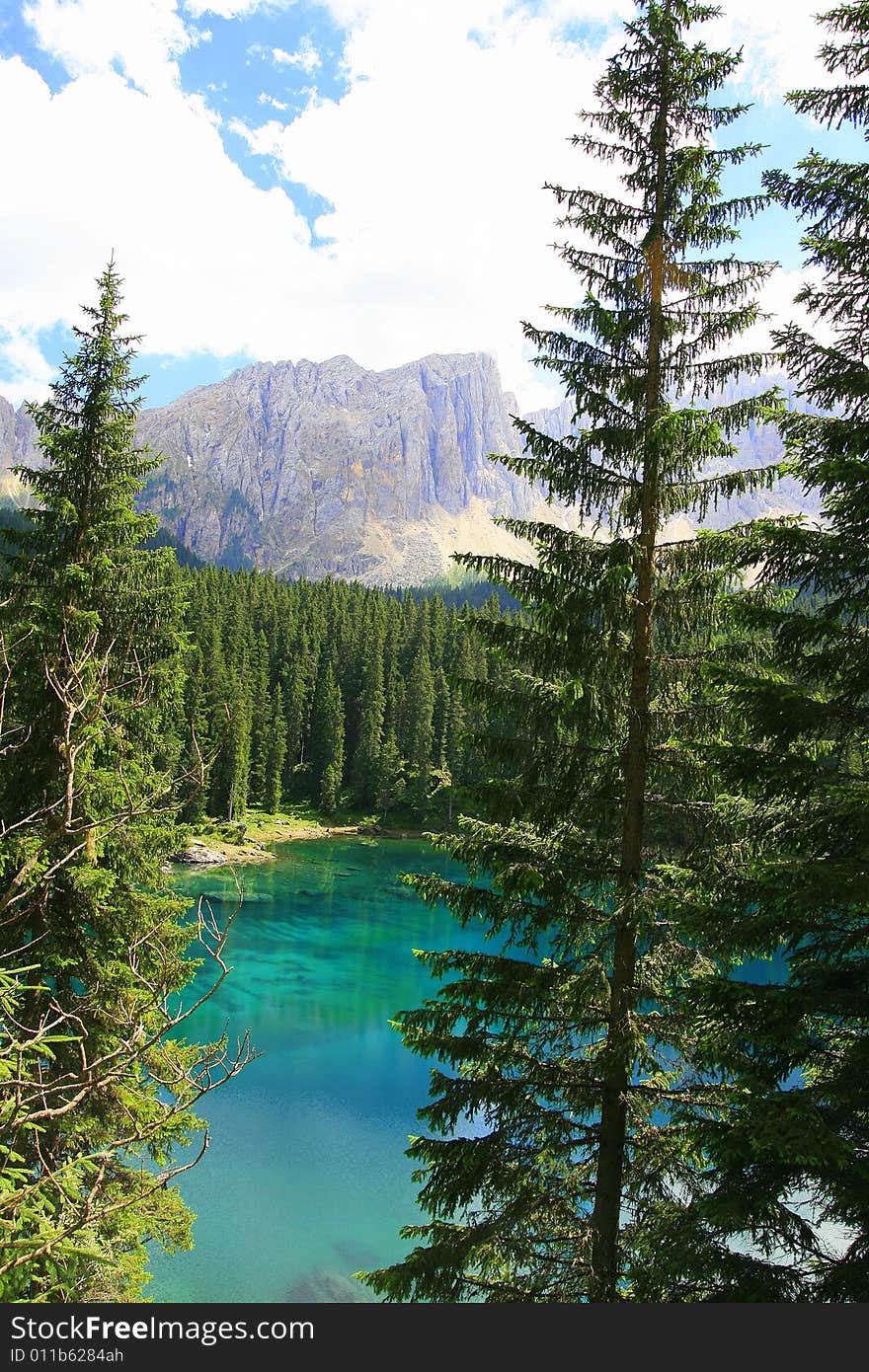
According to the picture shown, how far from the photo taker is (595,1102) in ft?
22.9

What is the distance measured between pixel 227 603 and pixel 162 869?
7343 centimetres

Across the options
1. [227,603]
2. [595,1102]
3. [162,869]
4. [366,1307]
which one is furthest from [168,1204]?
[227,603]

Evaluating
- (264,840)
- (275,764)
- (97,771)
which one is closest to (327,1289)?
(97,771)

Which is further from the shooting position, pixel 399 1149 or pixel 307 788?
pixel 307 788

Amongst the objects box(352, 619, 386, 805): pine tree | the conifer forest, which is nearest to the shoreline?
box(352, 619, 386, 805): pine tree

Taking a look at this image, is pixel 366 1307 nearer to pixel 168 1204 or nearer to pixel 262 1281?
pixel 168 1204

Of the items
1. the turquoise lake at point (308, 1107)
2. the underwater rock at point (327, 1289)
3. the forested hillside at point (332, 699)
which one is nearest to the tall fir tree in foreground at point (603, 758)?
the turquoise lake at point (308, 1107)

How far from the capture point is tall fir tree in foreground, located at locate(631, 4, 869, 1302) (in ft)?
16.4

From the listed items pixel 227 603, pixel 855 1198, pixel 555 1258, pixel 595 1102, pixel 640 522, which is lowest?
pixel 555 1258

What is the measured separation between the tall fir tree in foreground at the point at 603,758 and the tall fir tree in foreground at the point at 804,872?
663 mm

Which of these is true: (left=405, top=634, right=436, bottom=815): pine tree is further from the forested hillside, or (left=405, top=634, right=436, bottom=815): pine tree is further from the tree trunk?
the tree trunk

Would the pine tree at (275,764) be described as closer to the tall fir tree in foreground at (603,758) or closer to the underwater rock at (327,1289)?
the underwater rock at (327,1289)

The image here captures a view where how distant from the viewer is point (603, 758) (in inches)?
284

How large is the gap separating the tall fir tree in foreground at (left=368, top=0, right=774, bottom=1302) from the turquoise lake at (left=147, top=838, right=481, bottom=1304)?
9.95ft
